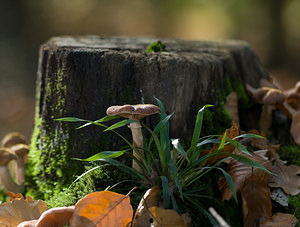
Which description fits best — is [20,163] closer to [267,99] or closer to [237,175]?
[237,175]

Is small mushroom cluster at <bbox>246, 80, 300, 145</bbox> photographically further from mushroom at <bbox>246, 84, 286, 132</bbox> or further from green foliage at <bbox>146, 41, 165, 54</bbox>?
green foliage at <bbox>146, 41, 165, 54</bbox>

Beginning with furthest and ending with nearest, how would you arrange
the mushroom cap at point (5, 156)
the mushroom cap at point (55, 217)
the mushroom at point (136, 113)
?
1. the mushroom cap at point (5, 156)
2. the mushroom at point (136, 113)
3. the mushroom cap at point (55, 217)

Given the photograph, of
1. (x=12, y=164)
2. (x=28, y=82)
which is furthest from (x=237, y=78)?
(x=28, y=82)

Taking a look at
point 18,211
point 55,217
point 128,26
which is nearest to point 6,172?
point 18,211

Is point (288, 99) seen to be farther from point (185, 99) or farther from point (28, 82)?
point (28, 82)

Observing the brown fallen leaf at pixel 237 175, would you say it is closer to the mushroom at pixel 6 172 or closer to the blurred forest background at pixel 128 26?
the mushroom at pixel 6 172

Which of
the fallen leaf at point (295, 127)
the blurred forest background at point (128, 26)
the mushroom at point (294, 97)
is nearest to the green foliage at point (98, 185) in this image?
the fallen leaf at point (295, 127)

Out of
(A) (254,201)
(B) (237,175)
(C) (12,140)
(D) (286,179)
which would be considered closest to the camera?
(A) (254,201)
